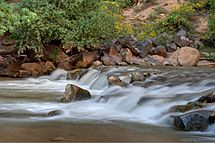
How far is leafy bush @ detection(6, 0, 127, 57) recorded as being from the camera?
15.7 metres

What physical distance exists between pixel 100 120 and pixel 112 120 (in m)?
0.23

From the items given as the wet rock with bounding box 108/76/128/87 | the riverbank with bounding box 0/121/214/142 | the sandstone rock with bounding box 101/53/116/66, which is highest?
the sandstone rock with bounding box 101/53/116/66

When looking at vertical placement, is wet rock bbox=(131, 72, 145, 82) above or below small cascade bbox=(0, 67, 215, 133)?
above

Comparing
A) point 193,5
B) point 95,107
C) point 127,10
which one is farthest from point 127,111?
point 127,10

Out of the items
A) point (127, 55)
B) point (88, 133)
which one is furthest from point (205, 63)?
point (88, 133)

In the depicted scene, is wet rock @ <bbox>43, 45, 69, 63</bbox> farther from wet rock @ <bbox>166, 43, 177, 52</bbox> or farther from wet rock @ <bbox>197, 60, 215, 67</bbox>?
wet rock @ <bbox>197, 60, 215, 67</bbox>

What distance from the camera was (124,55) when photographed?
16.5 metres

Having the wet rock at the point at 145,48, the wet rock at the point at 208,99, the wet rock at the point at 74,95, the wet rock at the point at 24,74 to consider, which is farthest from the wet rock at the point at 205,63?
the wet rock at the point at 208,99

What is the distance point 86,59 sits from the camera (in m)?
16.2

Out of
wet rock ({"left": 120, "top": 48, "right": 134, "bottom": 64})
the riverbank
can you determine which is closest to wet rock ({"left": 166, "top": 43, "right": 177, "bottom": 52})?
wet rock ({"left": 120, "top": 48, "right": 134, "bottom": 64})

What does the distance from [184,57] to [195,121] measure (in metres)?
9.47

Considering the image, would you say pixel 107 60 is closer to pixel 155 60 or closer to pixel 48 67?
pixel 155 60

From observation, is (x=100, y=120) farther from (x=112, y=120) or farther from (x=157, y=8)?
(x=157, y=8)

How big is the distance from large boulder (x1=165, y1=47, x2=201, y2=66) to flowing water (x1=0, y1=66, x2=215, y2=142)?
3.59m
